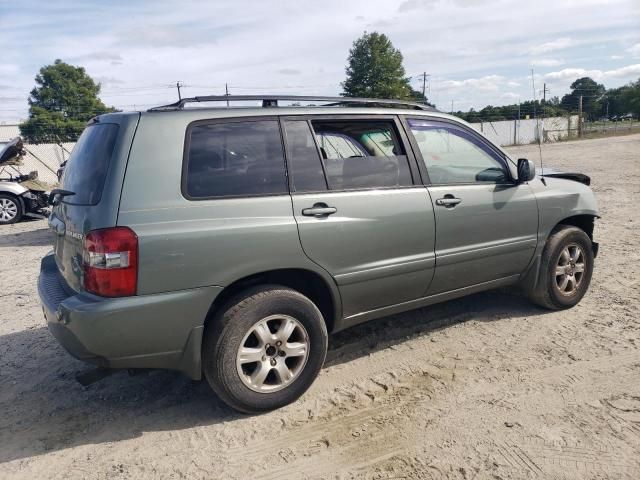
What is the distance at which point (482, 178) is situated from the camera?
13.6ft

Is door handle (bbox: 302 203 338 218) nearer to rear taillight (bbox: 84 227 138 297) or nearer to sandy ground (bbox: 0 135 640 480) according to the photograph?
rear taillight (bbox: 84 227 138 297)

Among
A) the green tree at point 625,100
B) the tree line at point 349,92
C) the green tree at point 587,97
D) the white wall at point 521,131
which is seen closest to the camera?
the white wall at point 521,131

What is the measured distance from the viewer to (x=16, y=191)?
11.6m

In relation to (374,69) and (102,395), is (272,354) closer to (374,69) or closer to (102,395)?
(102,395)

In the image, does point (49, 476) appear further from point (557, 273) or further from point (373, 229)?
point (557, 273)

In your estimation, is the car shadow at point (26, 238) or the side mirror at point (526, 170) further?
the car shadow at point (26, 238)

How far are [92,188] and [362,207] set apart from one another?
168 cm

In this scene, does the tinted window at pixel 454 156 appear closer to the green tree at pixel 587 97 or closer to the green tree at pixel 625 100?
the green tree at pixel 587 97

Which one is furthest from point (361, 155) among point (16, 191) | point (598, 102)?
point (598, 102)

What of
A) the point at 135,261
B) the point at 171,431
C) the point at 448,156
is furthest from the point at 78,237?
the point at 448,156

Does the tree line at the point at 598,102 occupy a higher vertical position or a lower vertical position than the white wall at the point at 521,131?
higher

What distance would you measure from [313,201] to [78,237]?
141 cm

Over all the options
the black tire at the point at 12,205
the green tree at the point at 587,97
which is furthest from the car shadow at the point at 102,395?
the green tree at the point at 587,97

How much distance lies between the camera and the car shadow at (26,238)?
9133 millimetres
